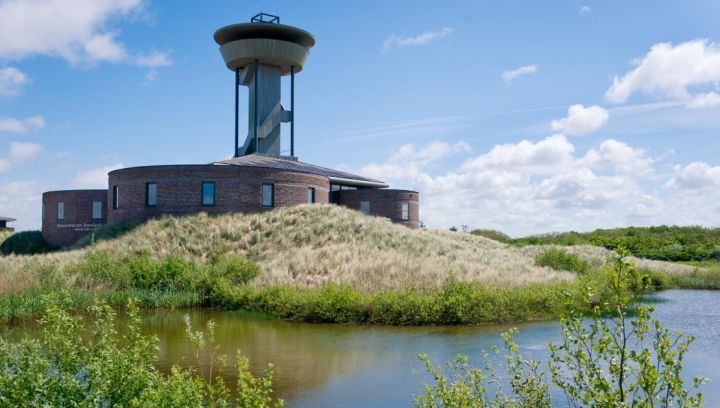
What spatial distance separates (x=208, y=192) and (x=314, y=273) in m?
11.6

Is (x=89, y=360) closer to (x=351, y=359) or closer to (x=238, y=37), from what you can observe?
(x=351, y=359)

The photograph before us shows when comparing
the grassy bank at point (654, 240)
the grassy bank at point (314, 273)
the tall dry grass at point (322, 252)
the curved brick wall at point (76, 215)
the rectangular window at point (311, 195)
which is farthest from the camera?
the grassy bank at point (654, 240)

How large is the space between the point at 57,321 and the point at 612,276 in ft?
18.1

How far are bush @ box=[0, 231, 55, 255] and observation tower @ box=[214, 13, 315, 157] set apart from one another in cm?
1446

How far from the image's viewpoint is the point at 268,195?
34188mm

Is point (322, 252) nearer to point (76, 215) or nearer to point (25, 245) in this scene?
point (76, 215)

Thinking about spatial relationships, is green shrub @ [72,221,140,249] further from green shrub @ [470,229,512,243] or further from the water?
green shrub @ [470,229,512,243]

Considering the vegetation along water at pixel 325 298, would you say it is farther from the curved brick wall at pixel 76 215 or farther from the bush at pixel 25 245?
the bush at pixel 25 245

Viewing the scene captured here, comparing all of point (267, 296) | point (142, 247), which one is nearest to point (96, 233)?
point (142, 247)

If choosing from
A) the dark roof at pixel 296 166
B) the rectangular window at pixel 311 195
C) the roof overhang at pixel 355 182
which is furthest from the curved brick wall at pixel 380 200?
the rectangular window at pixel 311 195

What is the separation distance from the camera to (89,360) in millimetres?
6207

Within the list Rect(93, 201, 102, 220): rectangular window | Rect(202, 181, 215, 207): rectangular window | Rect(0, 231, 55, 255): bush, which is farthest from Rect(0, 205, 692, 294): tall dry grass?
Rect(0, 231, 55, 255): bush

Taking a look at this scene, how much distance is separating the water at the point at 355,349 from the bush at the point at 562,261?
347 inches

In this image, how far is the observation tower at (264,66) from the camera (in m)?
42.9
